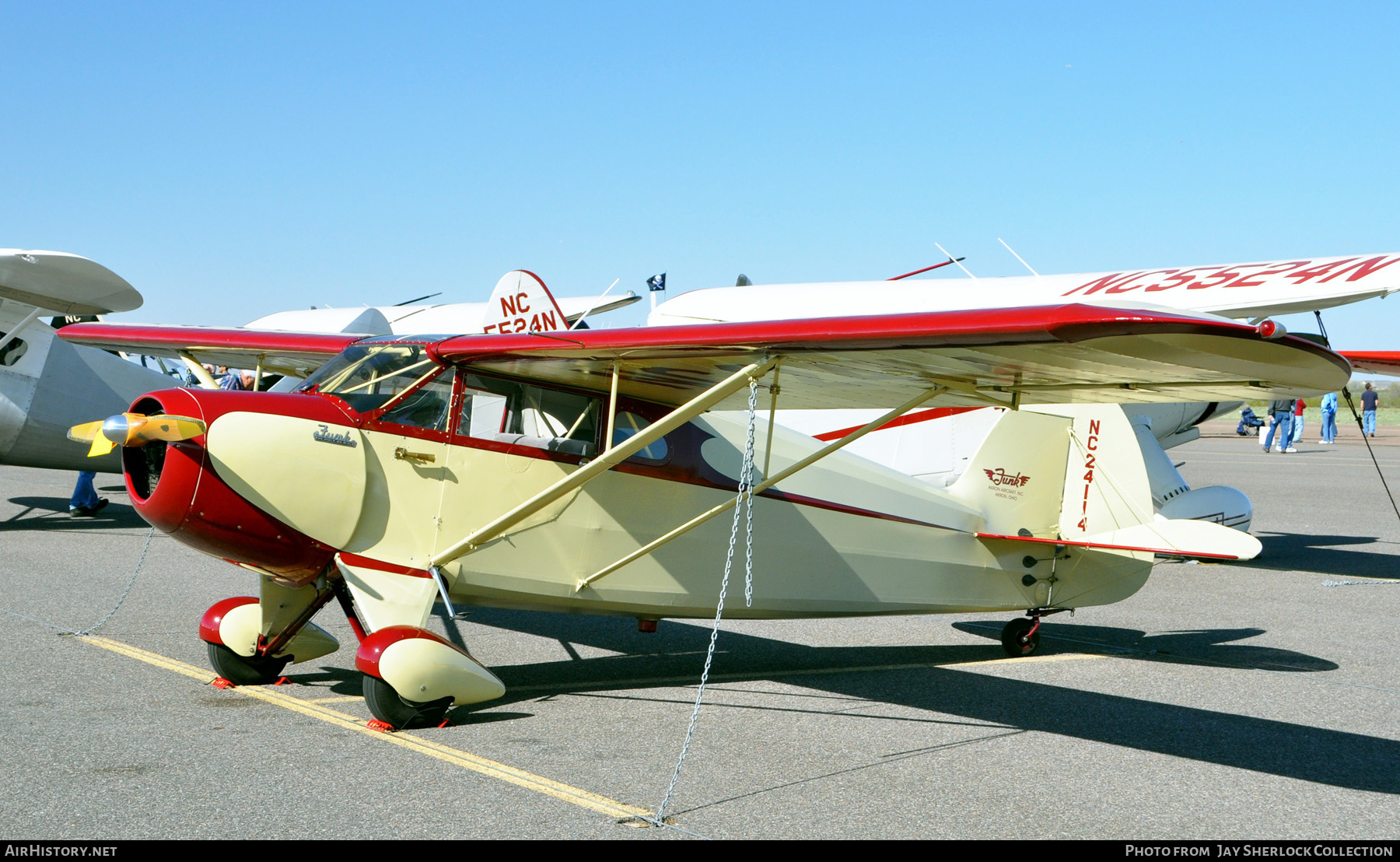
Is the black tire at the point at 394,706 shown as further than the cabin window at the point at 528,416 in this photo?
No

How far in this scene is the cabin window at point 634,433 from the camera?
250 inches

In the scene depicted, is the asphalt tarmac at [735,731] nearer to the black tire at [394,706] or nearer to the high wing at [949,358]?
the black tire at [394,706]

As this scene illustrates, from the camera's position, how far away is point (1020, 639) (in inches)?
307

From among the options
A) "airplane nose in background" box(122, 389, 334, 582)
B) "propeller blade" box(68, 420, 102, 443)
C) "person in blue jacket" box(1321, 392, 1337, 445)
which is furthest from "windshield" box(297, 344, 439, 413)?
"person in blue jacket" box(1321, 392, 1337, 445)

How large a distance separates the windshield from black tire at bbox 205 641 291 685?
1560mm

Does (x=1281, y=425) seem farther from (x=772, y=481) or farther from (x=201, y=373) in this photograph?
(x=201, y=373)

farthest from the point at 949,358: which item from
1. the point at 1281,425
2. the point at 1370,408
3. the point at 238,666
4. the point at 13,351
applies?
the point at 1370,408

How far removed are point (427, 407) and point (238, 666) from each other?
187 cm

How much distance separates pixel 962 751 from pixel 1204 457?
29877 mm

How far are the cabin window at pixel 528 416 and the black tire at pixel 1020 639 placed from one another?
366 cm

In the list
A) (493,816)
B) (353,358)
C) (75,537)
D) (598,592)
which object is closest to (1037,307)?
(493,816)

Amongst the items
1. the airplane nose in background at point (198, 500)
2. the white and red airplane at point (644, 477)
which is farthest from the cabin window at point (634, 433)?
the airplane nose in background at point (198, 500)

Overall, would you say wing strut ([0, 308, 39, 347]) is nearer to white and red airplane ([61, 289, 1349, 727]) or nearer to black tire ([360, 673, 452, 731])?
white and red airplane ([61, 289, 1349, 727])

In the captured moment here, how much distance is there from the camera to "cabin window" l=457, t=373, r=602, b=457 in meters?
5.89
